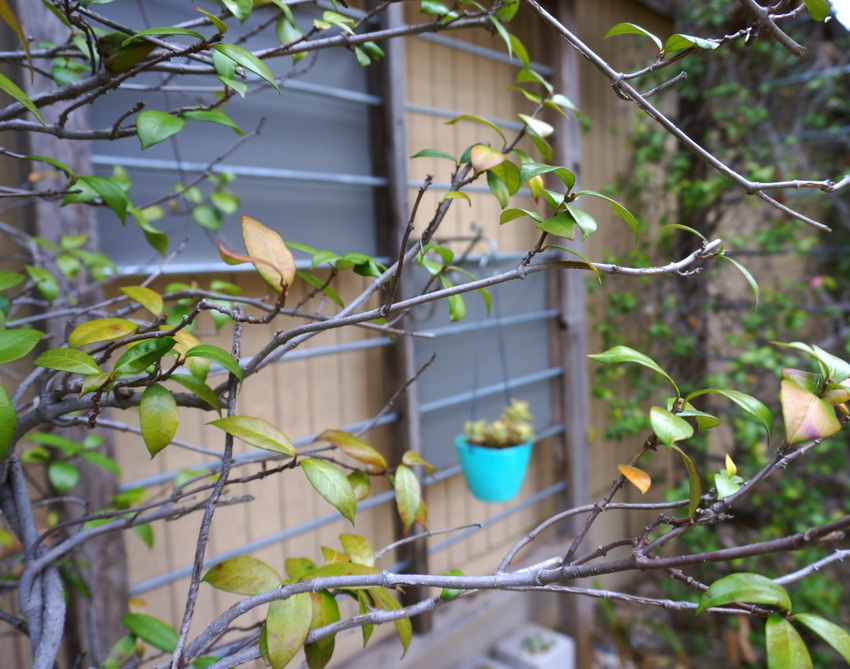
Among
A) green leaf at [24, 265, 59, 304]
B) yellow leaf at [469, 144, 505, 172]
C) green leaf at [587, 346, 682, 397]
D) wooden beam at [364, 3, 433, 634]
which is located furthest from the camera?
wooden beam at [364, 3, 433, 634]

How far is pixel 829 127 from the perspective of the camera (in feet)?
8.48

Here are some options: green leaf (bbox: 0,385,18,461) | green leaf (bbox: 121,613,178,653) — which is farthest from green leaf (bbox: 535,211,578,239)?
green leaf (bbox: 121,613,178,653)

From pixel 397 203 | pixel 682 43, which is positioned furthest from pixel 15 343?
pixel 397 203

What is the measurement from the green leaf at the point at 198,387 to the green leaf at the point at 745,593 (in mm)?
403

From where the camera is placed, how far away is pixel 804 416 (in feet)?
1.44

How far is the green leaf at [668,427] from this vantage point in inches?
17.5

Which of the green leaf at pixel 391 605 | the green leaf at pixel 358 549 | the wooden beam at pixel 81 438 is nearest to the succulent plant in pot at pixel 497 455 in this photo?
the wooden beam at pixel 81 438

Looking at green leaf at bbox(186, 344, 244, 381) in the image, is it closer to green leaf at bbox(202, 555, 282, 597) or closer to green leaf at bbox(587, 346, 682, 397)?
green leaf at bbox(202, 555, 282, 597)

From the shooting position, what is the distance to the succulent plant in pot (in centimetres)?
171

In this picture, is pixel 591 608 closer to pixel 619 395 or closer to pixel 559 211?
pixel 619 395

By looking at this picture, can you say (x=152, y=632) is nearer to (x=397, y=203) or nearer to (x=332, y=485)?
(x=332, y=485)

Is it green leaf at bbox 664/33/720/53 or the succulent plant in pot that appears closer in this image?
green leaf at bbox 664/33/720/53

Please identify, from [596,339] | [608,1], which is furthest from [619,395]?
[608,1]

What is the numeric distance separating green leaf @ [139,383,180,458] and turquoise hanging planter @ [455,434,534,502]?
129cm
